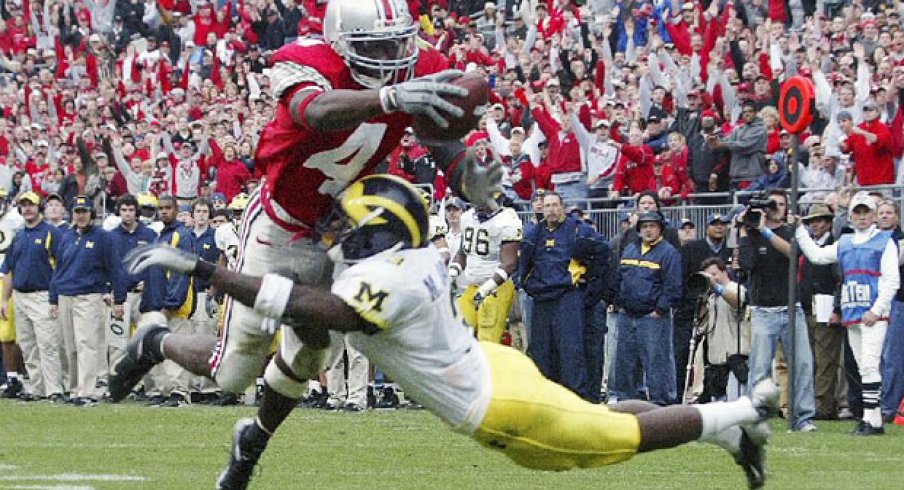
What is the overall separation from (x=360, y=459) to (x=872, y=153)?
6.22 metres

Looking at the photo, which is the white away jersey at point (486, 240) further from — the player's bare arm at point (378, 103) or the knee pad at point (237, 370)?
the player's bare arm at point (378, 103)

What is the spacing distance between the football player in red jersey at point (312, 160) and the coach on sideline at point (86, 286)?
8.22 m

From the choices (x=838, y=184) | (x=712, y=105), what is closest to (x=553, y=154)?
(x=712, y=105)

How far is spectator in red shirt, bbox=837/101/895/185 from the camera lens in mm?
14750

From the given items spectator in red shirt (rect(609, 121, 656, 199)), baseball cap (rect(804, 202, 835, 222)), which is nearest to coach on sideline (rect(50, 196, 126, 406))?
spectator in red shirt (rect(609, 121, 656, 199))

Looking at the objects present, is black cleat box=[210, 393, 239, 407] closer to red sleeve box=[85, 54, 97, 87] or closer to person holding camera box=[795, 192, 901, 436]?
person holding camera box=[795, 192, 901, 436]

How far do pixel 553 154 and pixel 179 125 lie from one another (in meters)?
6.82

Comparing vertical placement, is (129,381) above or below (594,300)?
above

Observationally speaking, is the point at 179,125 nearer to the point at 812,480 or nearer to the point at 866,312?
the point at 866,312

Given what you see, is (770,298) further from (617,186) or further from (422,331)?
(422,331)

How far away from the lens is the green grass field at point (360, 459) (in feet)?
30.1

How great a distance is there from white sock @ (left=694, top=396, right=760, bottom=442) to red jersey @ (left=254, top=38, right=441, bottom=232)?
1670 millimetres

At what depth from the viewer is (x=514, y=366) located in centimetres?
670

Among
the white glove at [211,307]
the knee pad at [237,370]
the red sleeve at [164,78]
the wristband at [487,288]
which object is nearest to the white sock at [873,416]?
the wristband at [487,288]
